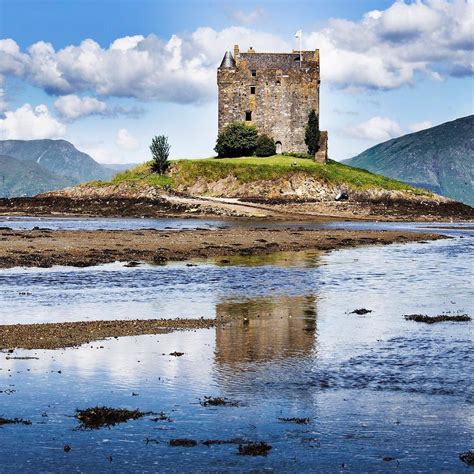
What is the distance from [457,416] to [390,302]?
1771 centimetres

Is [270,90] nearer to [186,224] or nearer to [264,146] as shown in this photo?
[264,146]

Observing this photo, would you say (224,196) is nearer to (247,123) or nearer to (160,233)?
(247,123)

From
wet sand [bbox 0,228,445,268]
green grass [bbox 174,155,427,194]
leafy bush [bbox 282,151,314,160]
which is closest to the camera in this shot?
wet sand [bbox 0,228,445,268]

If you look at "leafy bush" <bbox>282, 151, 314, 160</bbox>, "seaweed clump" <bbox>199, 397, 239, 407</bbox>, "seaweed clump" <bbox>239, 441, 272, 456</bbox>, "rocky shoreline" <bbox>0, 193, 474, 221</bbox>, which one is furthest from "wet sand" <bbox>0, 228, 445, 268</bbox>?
"leafy bush" <bbox>282, 151, 314, 160</bbox>

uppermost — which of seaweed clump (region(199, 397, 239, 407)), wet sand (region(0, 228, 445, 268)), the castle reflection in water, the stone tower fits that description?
the stone tower

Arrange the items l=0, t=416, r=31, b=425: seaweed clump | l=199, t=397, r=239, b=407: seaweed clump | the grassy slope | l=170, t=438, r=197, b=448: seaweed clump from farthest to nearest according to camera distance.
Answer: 1. the grassy slope
2. l=199, t=397, r=239, b=407: seaweed clump
3. l=0, t=416, r=31, b=425: seaweed clump
4. l=170, t=438, r=197, b=448: seaweed clump

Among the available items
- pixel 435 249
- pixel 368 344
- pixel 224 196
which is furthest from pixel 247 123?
pixel 368 344

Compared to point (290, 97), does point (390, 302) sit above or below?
below

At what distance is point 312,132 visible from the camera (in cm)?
12750

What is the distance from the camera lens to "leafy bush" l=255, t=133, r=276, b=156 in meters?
126

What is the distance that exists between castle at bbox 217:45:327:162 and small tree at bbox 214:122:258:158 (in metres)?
3.67

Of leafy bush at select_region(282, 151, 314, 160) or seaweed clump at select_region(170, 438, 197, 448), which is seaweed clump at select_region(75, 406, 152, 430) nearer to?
seaweed clump at select_region(170, 438, 197, 448)

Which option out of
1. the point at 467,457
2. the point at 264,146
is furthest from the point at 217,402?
the point at 264,146

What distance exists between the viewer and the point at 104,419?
16953mm
